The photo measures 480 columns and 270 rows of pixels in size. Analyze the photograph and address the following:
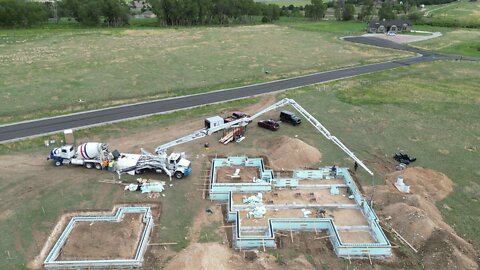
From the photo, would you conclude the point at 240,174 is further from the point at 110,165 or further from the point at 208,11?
the point at 208,11

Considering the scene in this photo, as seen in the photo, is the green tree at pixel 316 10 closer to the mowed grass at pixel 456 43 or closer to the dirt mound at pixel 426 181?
the mowed grass at pixel 456 43

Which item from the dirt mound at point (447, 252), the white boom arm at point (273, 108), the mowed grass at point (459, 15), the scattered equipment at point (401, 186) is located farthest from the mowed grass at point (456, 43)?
the dirt mound at point (447, 252)

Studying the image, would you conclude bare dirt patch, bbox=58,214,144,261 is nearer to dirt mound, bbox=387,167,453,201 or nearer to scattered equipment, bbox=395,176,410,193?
scattered equipment, bbox=395,176,410,193

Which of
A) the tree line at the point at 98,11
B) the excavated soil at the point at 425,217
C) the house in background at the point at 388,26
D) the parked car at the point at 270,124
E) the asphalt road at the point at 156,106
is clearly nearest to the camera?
the excavated soil at the point at 425,217

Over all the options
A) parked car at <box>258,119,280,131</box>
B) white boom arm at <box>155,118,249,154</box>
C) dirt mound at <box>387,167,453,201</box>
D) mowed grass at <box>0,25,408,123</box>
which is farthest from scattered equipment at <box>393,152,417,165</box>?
mowed grass at <box>0,25,408,123</box>

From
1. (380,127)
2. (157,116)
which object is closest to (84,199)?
(157,116)
